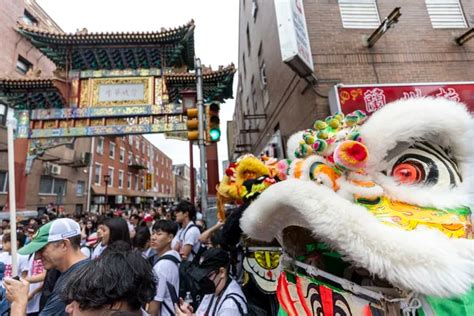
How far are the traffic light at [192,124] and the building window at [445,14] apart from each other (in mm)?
6234

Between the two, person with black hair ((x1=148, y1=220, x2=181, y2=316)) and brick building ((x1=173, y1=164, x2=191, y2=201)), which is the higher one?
brick building ((x1=173, y1=164, x2=191, y2=201))

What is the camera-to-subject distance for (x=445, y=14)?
20.2 ft

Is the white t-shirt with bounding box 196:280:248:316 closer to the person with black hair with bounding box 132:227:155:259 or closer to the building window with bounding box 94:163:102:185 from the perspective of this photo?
the person with black hair with bounding box 132:227:155:259

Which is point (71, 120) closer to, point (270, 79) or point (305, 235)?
point (270, 79)

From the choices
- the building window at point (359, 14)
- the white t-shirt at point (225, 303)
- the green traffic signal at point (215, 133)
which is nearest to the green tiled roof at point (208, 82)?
the building window at point (359, 14)

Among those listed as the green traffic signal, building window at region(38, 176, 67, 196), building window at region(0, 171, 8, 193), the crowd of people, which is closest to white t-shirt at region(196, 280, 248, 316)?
the crowd of people

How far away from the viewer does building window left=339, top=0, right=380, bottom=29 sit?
19.4ft

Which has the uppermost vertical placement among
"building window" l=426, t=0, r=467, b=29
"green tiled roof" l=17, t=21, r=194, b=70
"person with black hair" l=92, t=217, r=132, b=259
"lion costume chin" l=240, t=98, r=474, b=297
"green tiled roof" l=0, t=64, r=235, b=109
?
"green tiled roof" l=17, t=21, r=194, b=70

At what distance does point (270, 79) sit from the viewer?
819cm

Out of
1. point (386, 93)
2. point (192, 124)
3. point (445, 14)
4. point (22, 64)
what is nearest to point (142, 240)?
point (192, 124)

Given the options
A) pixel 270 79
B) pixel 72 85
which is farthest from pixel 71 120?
pixel 270 79

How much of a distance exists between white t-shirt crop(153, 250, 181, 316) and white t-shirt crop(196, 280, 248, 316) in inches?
19.7

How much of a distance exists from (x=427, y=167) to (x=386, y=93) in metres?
4.77

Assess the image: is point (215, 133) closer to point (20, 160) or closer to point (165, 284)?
point (165, 284)
